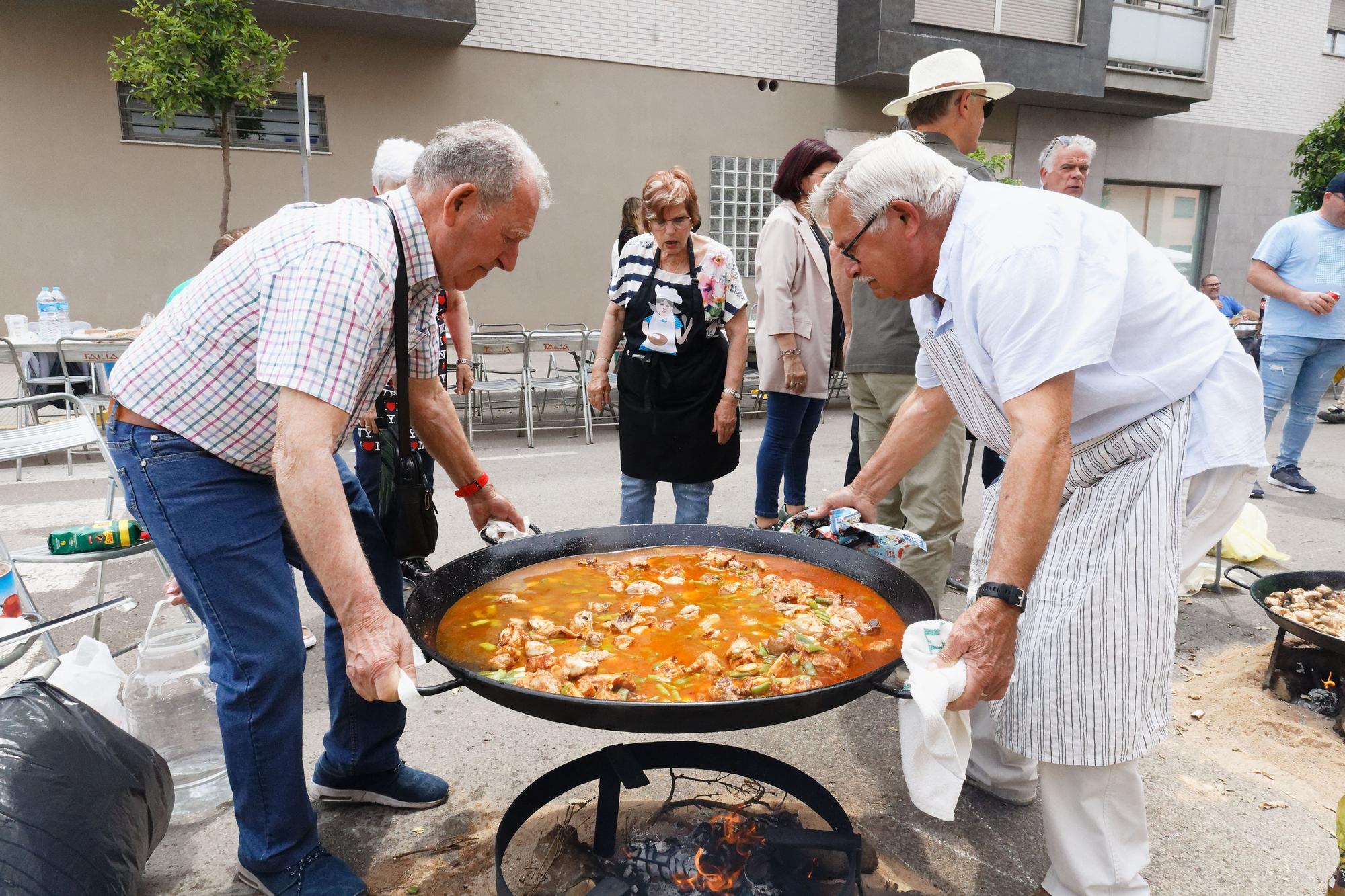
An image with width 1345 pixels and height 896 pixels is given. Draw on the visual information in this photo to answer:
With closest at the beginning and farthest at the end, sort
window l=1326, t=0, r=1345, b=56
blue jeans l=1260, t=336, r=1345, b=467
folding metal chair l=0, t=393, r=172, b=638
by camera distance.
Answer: folding metal chair l=0, t=393, r=172, b=638
blue jeans l=1260, t=336, r=1345, b=467
window l=1326, t=0, r=1345, b=56

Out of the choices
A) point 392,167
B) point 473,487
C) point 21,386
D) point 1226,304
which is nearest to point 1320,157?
point 1226,304

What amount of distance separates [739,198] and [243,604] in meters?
12.7

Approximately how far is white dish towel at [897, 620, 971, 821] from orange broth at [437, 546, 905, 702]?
0.19 metres

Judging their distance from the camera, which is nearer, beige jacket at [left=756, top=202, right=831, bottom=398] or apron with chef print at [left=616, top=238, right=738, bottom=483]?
apron with chef print at [left=616, top=238, right=738, bottom=483]

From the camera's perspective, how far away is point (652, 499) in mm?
4695

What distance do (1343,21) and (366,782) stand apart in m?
24.1

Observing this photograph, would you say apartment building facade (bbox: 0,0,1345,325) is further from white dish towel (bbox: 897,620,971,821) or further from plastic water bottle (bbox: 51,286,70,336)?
white dish towel (bbox: 897,620,971,821)

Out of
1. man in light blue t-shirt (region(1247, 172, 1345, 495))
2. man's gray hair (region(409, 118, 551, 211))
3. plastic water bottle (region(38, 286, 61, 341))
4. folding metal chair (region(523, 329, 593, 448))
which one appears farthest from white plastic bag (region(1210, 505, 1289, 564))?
plastic water bottle (region(38, 286, 61, 341))

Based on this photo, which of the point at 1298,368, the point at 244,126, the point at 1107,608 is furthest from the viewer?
the point at 244,126

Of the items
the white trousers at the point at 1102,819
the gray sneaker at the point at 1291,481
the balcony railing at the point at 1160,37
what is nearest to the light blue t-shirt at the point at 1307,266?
the gray sneaker at the point at 1291,481

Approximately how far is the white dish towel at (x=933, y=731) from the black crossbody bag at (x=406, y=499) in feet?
4.71

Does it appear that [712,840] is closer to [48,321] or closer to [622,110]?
[48,321]

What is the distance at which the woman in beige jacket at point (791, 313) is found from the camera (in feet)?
16.1

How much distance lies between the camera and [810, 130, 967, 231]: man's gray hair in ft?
6.66
